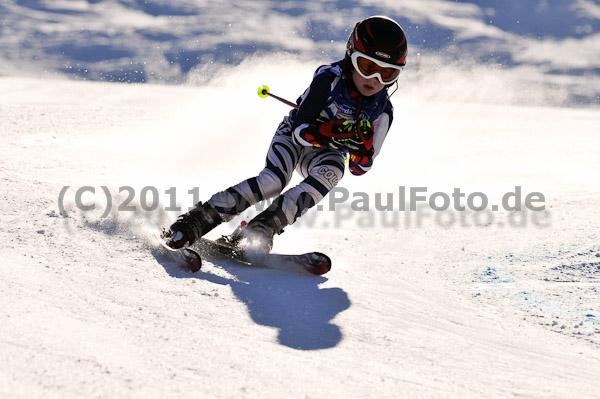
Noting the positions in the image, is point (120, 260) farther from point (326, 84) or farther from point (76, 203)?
point (326, 84)

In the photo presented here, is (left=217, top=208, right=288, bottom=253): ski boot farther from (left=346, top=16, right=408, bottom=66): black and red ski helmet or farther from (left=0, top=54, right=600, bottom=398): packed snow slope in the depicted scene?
(left=346, top=16, right=408, bottom=66): black and red ski helmet

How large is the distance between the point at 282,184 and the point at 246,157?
3678 mm

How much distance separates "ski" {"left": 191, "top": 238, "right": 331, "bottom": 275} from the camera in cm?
361

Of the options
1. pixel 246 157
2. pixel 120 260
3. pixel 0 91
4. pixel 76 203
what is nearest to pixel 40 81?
pixel 0 91

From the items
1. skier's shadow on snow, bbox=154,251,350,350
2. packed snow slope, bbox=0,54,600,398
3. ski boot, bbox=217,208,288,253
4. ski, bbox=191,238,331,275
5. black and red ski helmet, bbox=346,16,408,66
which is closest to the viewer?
packed snow slope, bbox=0,54,600,398

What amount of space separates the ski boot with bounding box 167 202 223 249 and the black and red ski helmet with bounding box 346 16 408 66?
1484 mm

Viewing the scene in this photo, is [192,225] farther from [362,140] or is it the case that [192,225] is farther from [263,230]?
[362,140]

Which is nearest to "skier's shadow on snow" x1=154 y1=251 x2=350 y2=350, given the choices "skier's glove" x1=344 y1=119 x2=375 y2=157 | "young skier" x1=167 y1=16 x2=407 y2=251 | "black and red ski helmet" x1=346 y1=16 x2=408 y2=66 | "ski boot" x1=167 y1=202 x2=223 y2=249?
"ski boot" x1=167 y1=202 x2=223 y2=249

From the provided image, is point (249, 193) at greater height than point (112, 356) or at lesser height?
greater

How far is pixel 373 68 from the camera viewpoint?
4.04 m

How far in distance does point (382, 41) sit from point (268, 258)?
1618mm

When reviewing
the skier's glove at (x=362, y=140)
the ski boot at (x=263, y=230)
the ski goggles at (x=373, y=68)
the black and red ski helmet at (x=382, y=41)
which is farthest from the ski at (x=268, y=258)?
the black and red ski helmet at (x=382, y=41)

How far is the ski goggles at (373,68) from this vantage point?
401 centimetres

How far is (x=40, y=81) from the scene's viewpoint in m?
17.0
